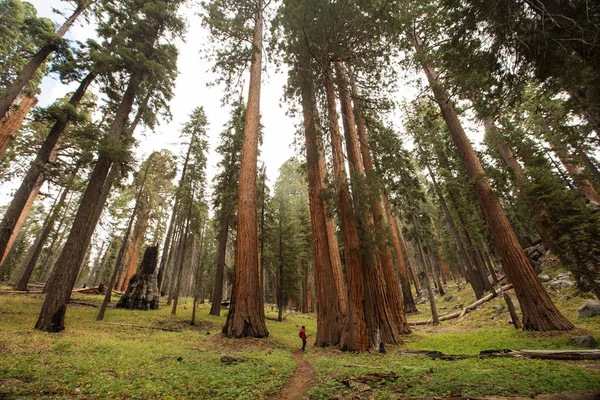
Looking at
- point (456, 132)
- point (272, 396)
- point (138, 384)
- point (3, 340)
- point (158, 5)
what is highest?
point (158, 5)

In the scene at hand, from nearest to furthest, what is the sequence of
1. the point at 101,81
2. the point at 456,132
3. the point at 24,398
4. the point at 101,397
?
1. the point at 24,398
2. the point at 101,397
3. the point at 456,132
4. the point at 101,81

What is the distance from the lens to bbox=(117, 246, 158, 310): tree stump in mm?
15906

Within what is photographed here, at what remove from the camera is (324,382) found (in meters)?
4.73

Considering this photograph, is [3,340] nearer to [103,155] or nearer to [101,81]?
[103,155]

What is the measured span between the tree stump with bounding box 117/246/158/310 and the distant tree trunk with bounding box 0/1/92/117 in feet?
36.2

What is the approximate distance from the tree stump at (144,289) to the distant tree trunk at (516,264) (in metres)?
19.7

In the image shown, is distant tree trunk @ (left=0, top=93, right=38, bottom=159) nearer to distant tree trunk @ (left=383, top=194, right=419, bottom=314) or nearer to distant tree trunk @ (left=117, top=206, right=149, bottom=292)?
distant tree trunk @ (left=117, top=206, right=149, bottom=292)

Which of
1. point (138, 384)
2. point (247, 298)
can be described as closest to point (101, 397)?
point (138, 384)

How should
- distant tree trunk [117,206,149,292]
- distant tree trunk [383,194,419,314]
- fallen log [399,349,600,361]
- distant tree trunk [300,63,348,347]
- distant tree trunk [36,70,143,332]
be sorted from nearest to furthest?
fallen log [399,349,600,361], distant tree trunk [36,70,143,332], distant tree trunk [300,63,348,347], distant tree trunk [383,194,419,314], distant tree trunk [117,206,149,292]

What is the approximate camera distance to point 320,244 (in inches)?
405

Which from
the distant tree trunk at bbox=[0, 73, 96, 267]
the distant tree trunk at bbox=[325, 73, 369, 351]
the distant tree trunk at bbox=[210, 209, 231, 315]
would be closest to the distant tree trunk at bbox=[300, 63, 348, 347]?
the distant tree trunk at bbox=[325, 73, 369, 351]

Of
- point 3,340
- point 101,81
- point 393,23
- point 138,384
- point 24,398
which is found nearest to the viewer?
point 24,398

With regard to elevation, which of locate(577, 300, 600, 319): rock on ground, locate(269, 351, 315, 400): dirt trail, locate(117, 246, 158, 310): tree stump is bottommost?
locate(269, 351, 315, 400): dirt trail

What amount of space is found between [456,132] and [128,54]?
15248mm
